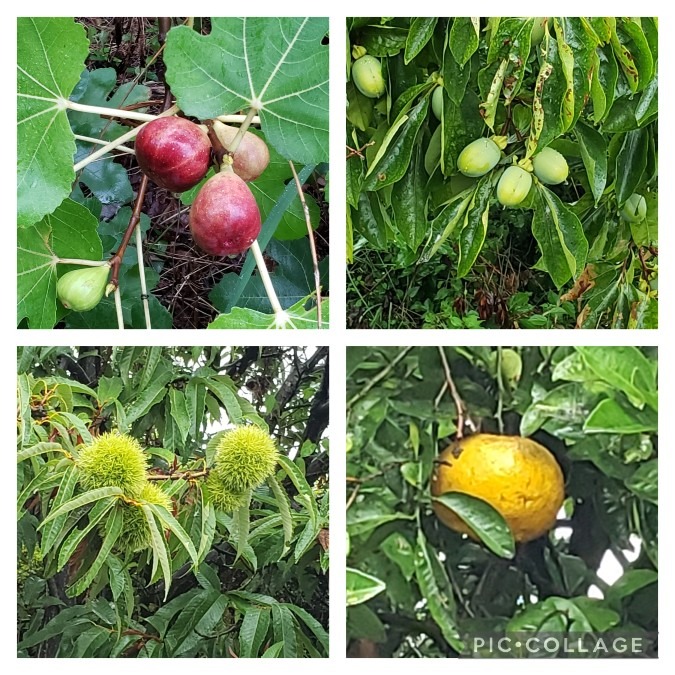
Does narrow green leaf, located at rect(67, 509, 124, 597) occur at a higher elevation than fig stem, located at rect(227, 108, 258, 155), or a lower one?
lower

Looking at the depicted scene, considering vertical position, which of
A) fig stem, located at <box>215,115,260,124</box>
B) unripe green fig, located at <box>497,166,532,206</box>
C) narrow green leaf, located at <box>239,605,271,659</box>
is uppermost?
fig stem, located at <box>215,115,260,124</box>

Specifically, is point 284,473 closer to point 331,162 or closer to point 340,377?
point 340,377

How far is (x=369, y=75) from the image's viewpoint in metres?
0.70

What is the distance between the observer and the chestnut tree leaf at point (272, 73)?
714mm

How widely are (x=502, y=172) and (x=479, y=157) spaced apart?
3cm

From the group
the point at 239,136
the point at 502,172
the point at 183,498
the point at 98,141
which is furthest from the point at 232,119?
the point at 183,498

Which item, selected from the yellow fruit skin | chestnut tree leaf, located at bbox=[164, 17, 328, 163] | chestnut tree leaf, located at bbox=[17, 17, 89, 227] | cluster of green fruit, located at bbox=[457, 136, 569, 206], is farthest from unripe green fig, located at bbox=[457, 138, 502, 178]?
chestnut tree leaf, located at bbox=[17, 17, 89, 227]

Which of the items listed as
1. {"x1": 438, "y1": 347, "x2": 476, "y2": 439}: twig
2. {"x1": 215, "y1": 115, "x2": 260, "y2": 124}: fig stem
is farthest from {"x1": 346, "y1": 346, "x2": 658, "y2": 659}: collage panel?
{"x1": 215, "y1": 115, "x2": 260, "y2": 124}: fig stem

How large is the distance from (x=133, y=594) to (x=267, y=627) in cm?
13

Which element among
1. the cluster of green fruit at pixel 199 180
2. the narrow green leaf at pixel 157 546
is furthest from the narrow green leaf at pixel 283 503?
the cluster of green fruit at pixel 199 180

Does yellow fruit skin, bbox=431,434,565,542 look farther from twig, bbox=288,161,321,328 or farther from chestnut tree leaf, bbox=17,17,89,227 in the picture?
chestnut tree leaf, bbox=17,17,89,227

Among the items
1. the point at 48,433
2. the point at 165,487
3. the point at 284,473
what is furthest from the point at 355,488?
the point at 48,433

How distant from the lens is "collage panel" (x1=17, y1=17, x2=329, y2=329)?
2.32 feet

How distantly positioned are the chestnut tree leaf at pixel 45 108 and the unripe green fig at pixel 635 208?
50 cm
